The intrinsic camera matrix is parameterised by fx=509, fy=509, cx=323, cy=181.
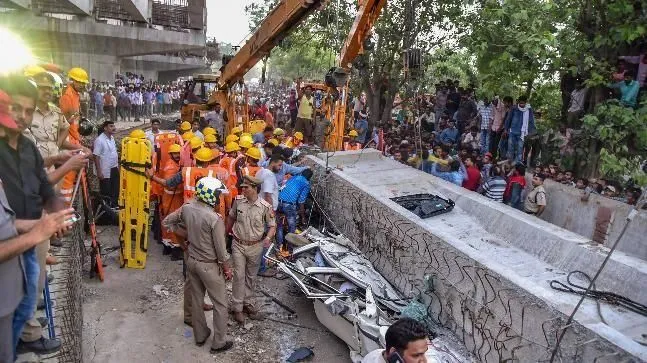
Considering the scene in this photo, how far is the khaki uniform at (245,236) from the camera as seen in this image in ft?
18.8

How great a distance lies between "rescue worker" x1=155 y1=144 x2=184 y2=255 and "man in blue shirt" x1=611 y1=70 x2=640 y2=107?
23.2 ft

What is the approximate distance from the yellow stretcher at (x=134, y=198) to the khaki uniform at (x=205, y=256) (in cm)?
199

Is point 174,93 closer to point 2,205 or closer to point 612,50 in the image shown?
point 612,50

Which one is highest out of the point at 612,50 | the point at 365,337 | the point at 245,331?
Answer: the point at 612,50

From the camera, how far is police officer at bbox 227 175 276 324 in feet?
18.7

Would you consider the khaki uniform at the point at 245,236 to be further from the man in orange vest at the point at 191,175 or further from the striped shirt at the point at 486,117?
the striped shirt at the point at 486,117

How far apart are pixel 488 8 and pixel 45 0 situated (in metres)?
17.5

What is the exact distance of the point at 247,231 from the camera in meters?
5.71

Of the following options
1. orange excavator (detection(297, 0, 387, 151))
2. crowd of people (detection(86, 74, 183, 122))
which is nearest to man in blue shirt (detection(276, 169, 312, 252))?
orange excavator (detection(297, 0, 387, 151))

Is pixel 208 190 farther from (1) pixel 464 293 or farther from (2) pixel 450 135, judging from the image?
(2) pixel 450 135

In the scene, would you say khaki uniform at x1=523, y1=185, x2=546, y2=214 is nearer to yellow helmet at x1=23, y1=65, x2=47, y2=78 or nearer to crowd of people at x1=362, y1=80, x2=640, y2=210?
crowd of people at x1=362, y1=80, x2=640, y2=210

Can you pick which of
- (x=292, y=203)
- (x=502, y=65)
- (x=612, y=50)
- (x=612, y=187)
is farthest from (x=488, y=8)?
(x=292, y=203)

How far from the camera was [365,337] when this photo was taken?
485cm

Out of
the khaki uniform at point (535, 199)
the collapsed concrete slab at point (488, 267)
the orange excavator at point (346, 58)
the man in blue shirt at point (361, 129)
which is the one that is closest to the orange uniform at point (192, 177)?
the collapsed concrete slab at point (488, 267)
